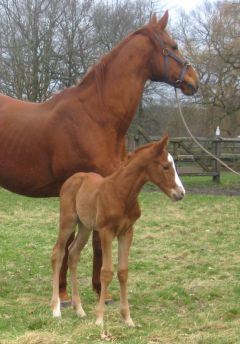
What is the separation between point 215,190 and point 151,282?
9928 millimetres

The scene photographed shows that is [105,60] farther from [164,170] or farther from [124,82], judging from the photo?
[164,170]

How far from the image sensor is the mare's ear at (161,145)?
14.8 feet

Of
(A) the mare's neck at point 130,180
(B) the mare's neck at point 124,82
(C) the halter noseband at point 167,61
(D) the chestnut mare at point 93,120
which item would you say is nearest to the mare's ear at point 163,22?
(D) the chestnut mare at point 93,120

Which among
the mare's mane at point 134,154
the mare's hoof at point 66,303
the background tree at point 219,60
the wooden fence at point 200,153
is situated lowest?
the mare's hoof at point 66,303

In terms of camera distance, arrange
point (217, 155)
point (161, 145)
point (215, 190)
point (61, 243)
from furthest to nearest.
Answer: point (217, 155), point (215, 190), point (61, 243), point (161, 145)

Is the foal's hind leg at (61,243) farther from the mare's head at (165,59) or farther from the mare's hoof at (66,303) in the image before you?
the mare's head at (165,59)

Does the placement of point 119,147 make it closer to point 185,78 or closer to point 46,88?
point 185,78

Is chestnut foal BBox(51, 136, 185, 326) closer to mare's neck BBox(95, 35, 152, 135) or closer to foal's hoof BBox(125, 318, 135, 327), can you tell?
foal's hoof BBox(125, 318, 135, 327)

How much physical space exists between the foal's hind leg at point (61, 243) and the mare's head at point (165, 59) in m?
1.71

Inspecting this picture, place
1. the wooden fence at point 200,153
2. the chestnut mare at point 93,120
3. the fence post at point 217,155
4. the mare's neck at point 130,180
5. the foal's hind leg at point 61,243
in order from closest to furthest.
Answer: the mare's neck at point 130,180, the foal's hind leg at point 61,243, the chestnut mare at point 93,120, the wooden fence at point 200,153, the fence post at point 217,155

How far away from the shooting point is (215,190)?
52.4 ft

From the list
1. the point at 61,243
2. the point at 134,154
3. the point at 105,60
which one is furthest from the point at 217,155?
the point at 134,154

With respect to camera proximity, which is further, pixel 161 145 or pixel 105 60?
pixel 105 60

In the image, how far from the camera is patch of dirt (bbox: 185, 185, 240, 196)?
15.2 meters
